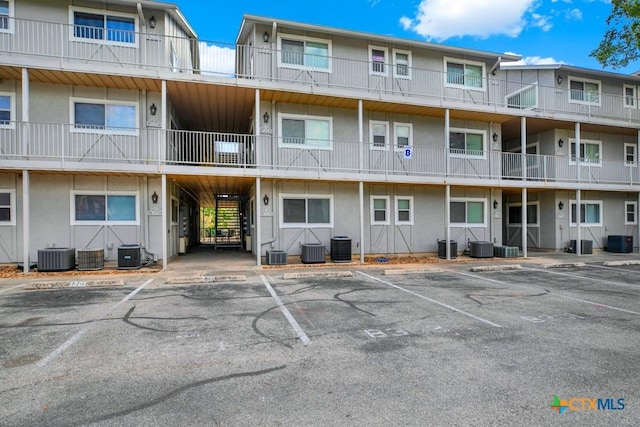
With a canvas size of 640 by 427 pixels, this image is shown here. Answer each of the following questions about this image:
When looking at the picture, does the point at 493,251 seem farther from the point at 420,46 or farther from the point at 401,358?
the point at 401,358

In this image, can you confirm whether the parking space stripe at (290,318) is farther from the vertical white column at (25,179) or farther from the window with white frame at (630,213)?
the window with white frame at (630,213)

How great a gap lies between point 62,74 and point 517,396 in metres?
13.6

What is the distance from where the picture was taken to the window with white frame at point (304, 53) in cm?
1309

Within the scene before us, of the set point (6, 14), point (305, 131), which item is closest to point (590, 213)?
point (305, 131)

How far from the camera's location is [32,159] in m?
10.7

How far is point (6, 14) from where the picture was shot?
11031 mm

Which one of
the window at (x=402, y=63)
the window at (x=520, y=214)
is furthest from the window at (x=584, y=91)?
the window at (x=402, y=63)

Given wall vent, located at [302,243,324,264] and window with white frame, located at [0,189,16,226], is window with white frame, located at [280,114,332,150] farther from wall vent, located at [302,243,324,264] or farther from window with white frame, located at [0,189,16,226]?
window with white frame, located at [0,189,16,226]

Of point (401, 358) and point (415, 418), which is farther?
point (401, 358)

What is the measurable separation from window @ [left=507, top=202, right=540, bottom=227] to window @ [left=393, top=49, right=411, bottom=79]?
30.7ft

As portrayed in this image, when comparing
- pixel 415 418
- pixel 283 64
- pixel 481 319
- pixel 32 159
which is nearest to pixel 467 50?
pixel 283 64

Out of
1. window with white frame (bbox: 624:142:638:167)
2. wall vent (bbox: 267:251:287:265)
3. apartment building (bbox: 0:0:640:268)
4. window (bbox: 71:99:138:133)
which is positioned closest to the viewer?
apartment building (bbox: 0:0:640:268)

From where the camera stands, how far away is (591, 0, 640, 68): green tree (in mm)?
13961

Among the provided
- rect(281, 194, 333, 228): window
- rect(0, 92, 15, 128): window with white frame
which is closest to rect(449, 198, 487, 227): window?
rect(281, 194, 333, 228): window
